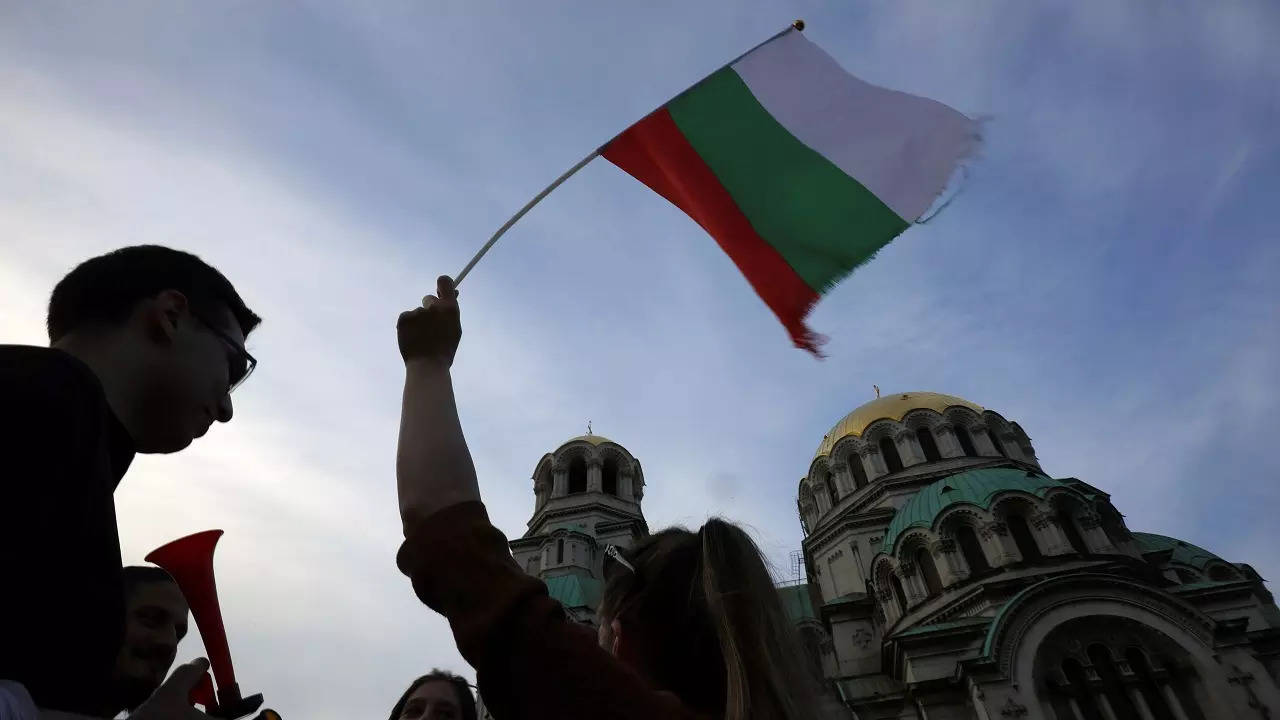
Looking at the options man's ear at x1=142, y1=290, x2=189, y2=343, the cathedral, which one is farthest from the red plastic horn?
the cathedral

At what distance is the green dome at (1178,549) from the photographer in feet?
94.9

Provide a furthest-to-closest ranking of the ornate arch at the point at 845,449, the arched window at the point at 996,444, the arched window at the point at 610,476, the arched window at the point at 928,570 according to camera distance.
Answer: the arched window at the point at 610,476 → the ornate arch at the point at 845,449 → the arched window at the point at 996,444 → the arched window at the point at 928,570

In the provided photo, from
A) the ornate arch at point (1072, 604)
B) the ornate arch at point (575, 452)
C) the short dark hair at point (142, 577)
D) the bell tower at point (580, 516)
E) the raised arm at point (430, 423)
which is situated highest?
the ornate arch at point (575, 452)

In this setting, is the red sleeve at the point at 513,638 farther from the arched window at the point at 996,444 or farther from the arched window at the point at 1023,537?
the arched window at the point at 996,444

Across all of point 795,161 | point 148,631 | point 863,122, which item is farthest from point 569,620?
point 863,122

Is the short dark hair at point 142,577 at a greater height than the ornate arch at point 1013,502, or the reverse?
the ornate arch at point 1013,502

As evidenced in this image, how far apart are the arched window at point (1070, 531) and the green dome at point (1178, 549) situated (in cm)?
639

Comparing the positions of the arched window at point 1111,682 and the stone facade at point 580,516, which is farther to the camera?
the stone facade at point 580,516

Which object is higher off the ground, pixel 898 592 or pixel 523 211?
pixel 898 592

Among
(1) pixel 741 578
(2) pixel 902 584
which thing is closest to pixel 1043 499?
(2) pixel 902 584

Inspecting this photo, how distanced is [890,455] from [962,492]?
7.49m

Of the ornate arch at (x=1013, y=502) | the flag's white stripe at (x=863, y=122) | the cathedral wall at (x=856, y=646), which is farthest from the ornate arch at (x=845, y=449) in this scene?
the flag's white stripe at (x=863, y=122)

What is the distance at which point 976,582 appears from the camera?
23094mm

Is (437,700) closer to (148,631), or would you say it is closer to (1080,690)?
(148,631)
